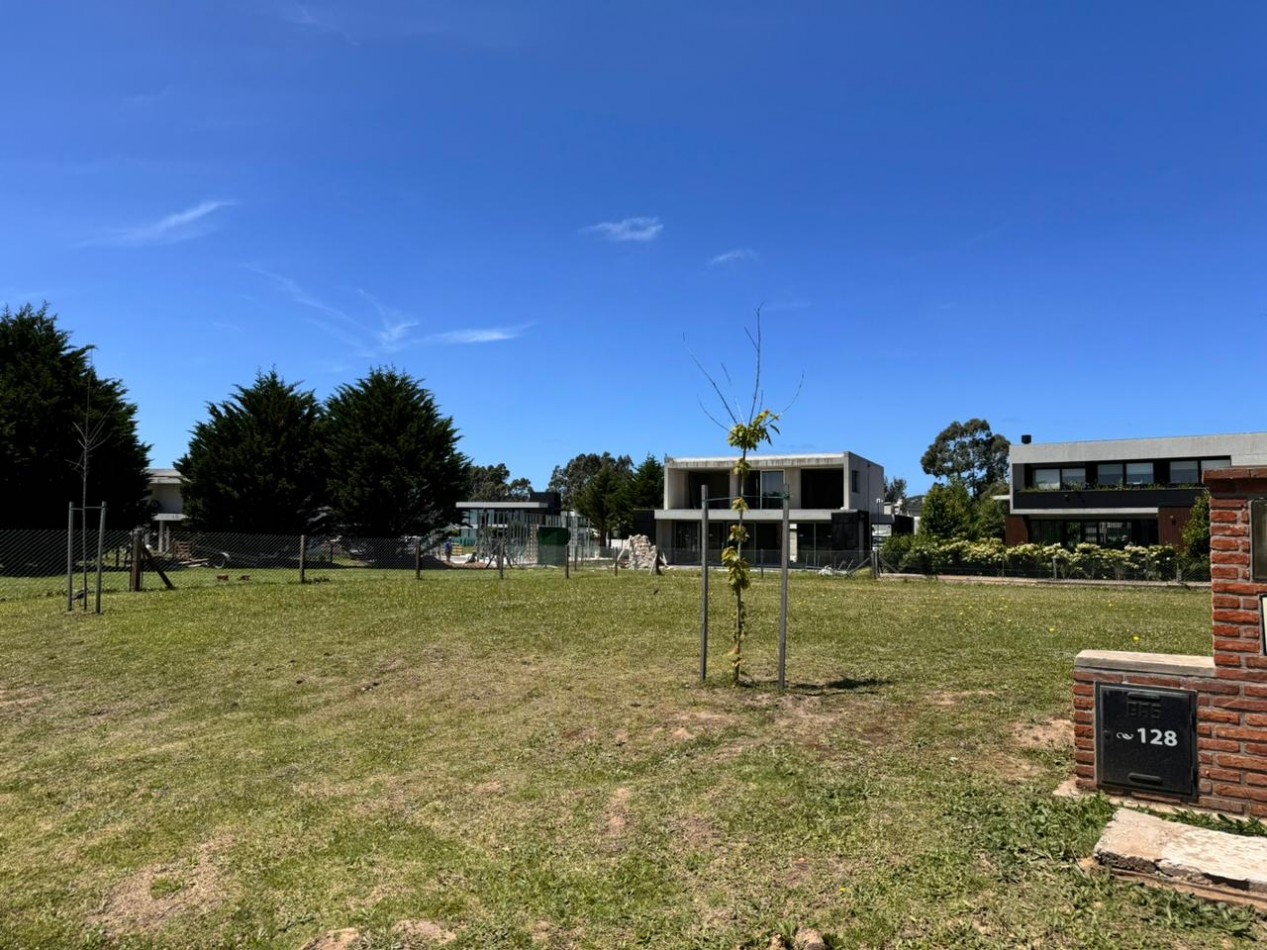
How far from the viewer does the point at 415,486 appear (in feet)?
144

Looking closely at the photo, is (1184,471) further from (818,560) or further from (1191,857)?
(1191,857)

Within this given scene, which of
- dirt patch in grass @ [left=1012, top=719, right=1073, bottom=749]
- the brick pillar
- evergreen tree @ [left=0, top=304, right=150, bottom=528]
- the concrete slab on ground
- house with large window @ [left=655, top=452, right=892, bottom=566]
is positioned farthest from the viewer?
house with large window @ [left=655, top=452, right=892, bottom=566]

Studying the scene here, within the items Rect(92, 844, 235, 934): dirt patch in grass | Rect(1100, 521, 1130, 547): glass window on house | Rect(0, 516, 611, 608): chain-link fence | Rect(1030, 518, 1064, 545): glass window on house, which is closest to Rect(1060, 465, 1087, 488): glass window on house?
Rect(1030, 518, 1064, 545): glass window on house

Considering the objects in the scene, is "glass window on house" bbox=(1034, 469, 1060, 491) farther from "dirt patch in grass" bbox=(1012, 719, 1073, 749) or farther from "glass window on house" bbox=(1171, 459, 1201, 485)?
"dirt patch in grass" bbox=(1012, 719, 1073, 749)

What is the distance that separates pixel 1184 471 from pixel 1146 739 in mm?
46500

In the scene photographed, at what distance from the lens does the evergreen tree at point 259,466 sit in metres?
40.3

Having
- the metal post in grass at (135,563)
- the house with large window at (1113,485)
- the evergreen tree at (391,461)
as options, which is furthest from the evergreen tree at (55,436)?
the house with large window at (1113,485)

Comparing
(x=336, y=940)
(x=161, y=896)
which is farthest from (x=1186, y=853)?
(x=161, y=896)

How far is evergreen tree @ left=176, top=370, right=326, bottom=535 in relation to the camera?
40.3 meters

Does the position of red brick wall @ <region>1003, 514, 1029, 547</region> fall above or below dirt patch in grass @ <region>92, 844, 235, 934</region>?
above

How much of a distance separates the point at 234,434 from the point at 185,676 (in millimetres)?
36198

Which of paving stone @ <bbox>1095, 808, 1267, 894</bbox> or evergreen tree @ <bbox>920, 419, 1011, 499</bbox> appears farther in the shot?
evergreen tree @ <bbox>920, 419, 1011, 499</bbox>

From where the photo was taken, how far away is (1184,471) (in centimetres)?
4272

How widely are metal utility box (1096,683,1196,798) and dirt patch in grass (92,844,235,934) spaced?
4.95 meters
